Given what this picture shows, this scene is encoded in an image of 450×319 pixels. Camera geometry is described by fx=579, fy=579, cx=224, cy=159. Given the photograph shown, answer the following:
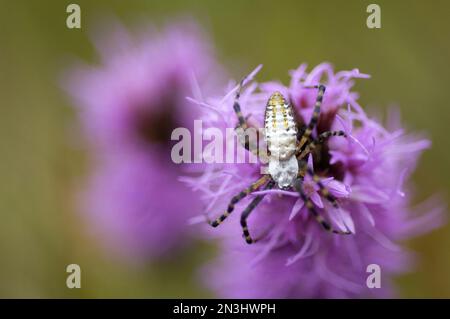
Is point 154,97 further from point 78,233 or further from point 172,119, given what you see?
point 78,233

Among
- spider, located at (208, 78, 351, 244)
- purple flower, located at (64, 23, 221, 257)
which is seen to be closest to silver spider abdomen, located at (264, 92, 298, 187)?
spider, located at (208, 78, 351, 244)

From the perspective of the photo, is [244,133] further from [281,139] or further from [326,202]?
[326,202]

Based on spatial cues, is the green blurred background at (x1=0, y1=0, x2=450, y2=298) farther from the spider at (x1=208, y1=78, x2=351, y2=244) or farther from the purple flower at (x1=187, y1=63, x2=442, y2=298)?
the spider at (x1=208, y1=78, x2=351, y2=244)

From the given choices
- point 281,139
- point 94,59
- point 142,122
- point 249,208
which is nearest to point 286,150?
point 281,139
